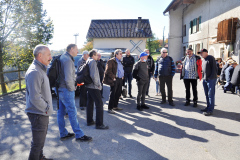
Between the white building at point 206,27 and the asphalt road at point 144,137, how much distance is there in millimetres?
6757

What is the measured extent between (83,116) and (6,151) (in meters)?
2.51

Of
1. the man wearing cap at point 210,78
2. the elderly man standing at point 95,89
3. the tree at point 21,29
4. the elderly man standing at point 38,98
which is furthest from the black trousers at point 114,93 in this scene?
the tree at point 21,29

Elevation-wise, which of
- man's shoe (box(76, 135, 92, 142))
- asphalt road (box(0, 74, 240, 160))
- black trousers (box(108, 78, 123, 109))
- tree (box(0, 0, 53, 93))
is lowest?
asphalt road (box(0, 74, 240, 160))

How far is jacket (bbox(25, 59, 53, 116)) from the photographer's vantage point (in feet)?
8.71

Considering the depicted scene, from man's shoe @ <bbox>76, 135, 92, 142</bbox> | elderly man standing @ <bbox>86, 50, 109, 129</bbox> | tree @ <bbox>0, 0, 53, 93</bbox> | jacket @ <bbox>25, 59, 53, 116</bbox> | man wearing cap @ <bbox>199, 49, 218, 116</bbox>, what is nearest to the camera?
jacket @ <bbox>25, 59, 53, 116</bbox>

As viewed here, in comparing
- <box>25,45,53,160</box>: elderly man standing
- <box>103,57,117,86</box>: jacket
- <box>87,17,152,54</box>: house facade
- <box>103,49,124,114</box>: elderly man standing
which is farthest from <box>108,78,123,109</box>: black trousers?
<box>87,17,152,54</box>: house facade

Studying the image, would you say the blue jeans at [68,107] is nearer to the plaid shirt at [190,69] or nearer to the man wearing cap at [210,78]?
the man wearing cap at [210,78]

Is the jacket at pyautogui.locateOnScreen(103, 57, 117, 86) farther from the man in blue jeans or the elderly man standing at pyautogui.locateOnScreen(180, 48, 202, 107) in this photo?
the elderly man standing at pyautogui.locateOnScreen(180, 48, 202, 107)

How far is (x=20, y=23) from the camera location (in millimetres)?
12172

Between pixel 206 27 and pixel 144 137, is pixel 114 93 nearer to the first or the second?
pixel 144 137

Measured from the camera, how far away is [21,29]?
12.3m

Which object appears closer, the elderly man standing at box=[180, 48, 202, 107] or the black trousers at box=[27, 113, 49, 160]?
the black trousers at box=[27, 113, 49, 160]

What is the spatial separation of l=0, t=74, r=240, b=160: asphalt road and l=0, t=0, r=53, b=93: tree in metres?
6.92

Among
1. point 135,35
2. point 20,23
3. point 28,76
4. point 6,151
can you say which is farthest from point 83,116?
point 135,35
